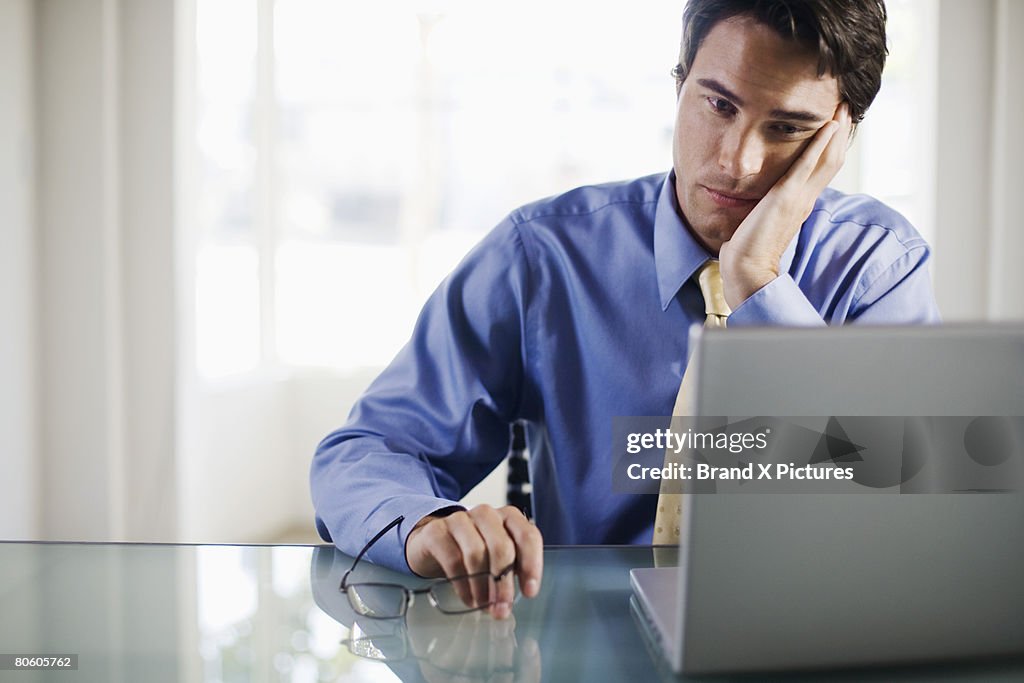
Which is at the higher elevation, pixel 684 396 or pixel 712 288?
pixel 712 288

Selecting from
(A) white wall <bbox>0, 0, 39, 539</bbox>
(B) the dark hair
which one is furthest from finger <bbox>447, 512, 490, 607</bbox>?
(A) white wall <bbox>0, 0, 39, 539</bbox>

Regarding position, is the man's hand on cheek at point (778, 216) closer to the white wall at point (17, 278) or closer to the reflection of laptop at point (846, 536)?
the reflection of laptop at point (846, 536)

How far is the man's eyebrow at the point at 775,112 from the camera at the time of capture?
135 centimetres

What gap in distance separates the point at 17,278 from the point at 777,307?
9.38 feet

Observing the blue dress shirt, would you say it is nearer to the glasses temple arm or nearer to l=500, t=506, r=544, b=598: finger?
the glasses temple arm

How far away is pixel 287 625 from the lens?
0.82 metres

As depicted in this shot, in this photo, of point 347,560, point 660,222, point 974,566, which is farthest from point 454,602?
point 660,222

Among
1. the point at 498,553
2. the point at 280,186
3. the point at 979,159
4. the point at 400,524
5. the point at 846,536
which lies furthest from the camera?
the point at 280,186

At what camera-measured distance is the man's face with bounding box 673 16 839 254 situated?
1.33 m

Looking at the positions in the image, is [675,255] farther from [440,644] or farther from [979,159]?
[979,159]

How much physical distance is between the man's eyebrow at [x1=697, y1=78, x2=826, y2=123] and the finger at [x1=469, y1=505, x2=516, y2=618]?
2.52 ft

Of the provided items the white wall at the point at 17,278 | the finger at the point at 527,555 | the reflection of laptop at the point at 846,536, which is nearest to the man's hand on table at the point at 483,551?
the finger at the point at 527,555

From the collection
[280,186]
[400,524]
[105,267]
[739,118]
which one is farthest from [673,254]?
[280,186]

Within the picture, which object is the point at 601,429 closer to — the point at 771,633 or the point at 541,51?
the point at 771,633
